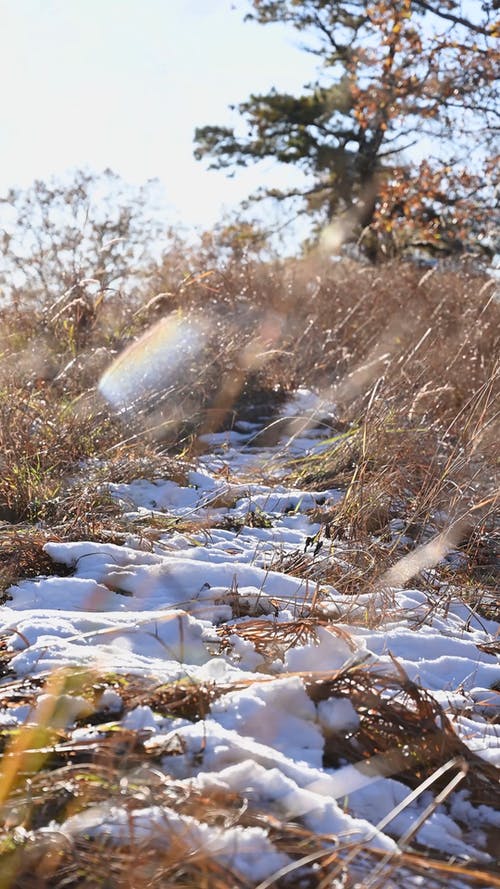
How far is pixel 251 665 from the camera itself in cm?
195

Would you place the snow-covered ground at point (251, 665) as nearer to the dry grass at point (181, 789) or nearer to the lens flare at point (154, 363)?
the dry grass at point (181, 789)

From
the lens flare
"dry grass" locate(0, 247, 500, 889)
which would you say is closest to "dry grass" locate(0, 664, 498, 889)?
"dry grass" locate(0, 247, 500, 889)

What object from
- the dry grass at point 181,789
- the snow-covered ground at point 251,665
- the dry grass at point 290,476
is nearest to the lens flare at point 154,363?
the dry grass at point 290,476

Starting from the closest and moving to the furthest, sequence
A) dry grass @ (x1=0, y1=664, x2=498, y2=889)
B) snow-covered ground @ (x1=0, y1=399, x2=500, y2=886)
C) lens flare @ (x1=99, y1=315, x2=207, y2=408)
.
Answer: dry grass @ (x1=0, y1=664, x2=498, y2=889) → snow-covered ground @ (x1=0, y1=399, x2=500, y2=886) → lens flare @ (x1=99, y1=315, x2=207, y2=408)

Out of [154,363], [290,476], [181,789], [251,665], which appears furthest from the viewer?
[154,363]

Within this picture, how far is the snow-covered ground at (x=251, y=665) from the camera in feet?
4.32

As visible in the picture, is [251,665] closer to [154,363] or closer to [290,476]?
[290,476]

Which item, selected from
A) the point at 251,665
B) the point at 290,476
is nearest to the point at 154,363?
the point at 290,476

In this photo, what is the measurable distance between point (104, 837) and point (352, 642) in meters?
0.89

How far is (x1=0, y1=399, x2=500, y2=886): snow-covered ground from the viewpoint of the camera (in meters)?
1.32

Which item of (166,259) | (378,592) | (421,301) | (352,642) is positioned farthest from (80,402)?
(421,301)

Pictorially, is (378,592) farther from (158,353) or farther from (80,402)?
(158,353)

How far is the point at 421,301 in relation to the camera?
7902 millimetres

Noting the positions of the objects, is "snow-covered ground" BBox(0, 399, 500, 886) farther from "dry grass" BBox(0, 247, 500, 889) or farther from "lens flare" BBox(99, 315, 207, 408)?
"lens flare" BBox(99, 315, 207, 408)
